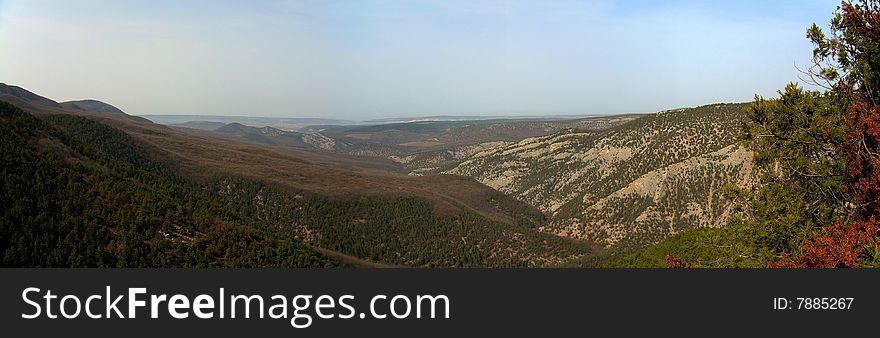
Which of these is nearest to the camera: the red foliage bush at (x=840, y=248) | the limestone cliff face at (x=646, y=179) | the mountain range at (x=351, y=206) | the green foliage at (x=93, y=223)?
the red foliage bush at (x=840, y=248)

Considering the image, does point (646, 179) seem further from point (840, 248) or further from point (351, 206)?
point (840, 248)

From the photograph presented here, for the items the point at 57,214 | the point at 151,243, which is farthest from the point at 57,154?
the point at 151,243

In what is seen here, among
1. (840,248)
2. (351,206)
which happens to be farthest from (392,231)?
(840,248)

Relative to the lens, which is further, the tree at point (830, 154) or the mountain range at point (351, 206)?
the mountain range at point (351, 206)

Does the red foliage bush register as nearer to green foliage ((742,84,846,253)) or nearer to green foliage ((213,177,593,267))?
green foliage ((742,84,846,253))

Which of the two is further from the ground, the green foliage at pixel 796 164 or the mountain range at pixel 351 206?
the green foliage at pixel 796 164

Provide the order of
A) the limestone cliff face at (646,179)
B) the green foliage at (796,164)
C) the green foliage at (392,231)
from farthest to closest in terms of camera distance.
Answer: the limestone cliff face at (646,179) < the green foliage at (392,231) < the green foliage at (796,164)

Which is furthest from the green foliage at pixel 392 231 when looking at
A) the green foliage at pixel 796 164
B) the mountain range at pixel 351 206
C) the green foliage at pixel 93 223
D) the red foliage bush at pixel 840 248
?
the red foliage bush at pixel 840 248

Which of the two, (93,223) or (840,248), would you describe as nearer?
(840,248)

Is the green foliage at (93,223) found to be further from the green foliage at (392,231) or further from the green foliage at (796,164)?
the green foliage at (796,164)

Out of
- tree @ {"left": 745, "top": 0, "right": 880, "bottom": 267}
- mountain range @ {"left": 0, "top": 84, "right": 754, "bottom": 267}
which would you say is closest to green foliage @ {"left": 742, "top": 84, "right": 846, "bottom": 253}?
tree @ {"left": 745, "top": 0, "right": 880, "bottom": 267}

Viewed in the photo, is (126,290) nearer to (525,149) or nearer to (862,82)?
(862,82)
